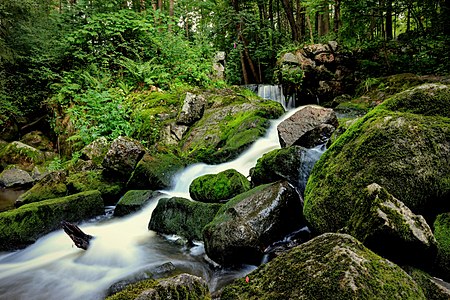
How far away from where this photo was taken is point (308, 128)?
20.3ft

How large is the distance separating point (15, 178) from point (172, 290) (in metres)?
11.7

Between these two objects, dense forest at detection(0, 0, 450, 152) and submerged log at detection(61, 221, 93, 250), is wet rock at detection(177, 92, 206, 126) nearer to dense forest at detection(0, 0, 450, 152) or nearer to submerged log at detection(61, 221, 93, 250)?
dense forest at detection(0, 0, 450, 152)

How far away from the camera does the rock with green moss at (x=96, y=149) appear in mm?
9499

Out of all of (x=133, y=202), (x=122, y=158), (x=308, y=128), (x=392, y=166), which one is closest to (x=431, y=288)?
(x=392, y=166)

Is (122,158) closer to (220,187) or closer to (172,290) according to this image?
(220,187)

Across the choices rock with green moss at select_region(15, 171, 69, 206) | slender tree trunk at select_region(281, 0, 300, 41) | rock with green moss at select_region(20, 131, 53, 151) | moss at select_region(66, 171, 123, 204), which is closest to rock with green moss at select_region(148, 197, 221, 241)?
moss at select_region(66, 171, 123, 204)

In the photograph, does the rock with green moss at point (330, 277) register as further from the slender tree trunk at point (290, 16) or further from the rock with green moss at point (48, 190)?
the slender tree trunk at point (290, 16)

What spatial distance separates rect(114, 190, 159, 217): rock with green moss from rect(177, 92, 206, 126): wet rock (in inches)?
144

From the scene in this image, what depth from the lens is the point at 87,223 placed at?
6.29 m

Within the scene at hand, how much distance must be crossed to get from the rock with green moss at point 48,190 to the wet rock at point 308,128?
5518mm

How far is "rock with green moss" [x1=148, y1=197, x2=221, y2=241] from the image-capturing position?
4.80 m

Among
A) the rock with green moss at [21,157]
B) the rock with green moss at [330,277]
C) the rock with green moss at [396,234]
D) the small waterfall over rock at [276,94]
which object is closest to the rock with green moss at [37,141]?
the rock with green moss at [21,157]

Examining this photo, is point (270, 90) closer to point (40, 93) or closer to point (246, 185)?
point (246, 185)

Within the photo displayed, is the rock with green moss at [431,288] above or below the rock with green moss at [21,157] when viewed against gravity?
above
